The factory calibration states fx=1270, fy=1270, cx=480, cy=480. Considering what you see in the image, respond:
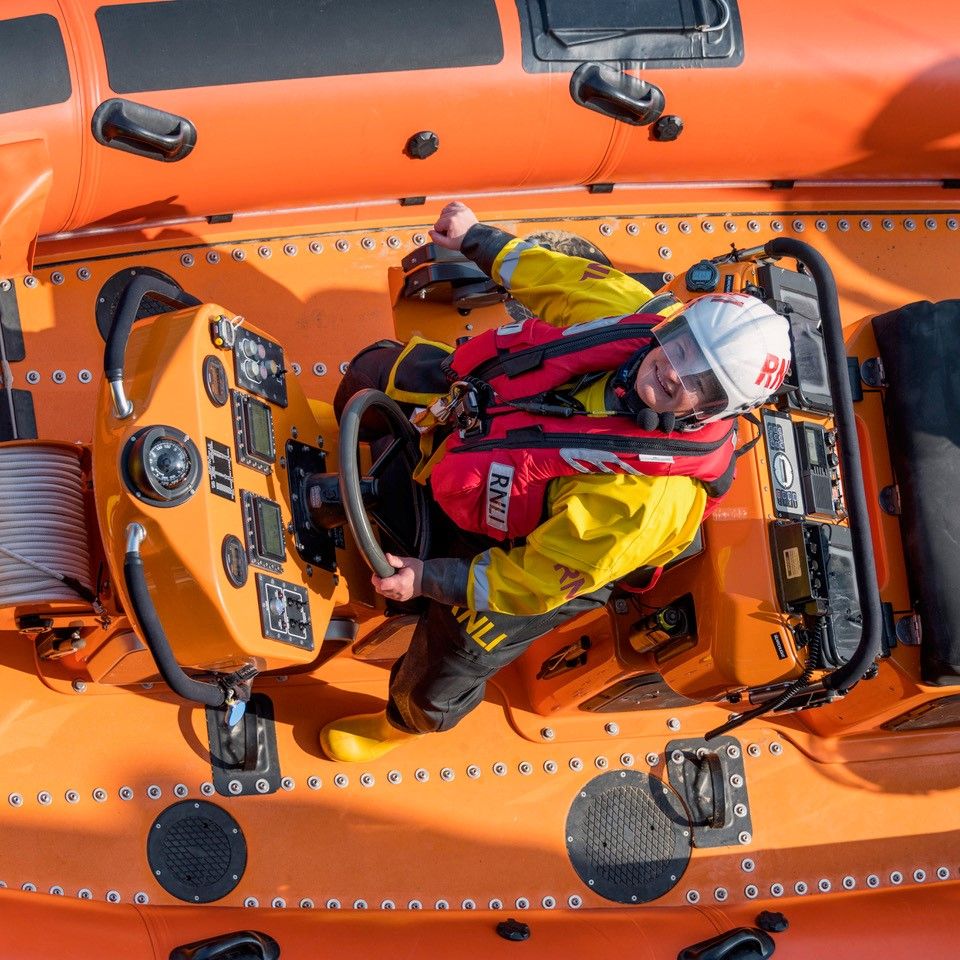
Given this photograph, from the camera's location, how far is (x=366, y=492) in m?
2.37

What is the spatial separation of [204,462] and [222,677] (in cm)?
42

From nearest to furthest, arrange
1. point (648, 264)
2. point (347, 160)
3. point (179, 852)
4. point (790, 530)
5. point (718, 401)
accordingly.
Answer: point (718, 401)
point (790, 530)
point (179, 852)
point (347, 160)
point (648, 264)

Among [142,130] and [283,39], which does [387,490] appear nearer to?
[142,130]

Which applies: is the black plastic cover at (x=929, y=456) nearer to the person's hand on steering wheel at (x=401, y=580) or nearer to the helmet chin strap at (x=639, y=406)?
the helmet chin strap at (x=639, y=406)

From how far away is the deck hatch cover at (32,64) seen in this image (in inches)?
98.7

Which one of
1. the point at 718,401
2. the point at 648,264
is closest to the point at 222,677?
the point at 718,401

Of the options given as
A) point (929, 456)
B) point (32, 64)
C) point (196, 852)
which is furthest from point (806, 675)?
point (32, 64)

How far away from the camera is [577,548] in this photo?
85.0 inches

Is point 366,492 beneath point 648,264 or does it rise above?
beneath

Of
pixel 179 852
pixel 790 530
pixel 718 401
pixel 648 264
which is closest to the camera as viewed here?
pixel 718 401

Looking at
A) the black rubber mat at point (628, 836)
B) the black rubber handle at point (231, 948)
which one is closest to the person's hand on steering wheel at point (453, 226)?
the black rubber mat at point (628, 836)

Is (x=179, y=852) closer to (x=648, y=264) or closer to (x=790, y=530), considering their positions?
Result: (x=790, y=530)

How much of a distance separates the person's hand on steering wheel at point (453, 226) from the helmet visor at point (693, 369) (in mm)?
620

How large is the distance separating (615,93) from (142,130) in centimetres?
105
